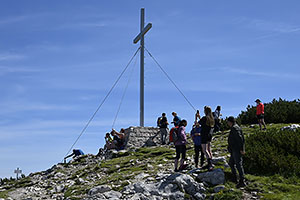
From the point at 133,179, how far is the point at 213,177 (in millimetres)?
3297

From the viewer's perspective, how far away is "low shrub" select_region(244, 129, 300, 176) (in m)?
13.7

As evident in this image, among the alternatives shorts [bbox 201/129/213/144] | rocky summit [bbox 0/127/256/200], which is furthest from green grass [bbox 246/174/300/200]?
shorts [bbox 201/129/213/144]

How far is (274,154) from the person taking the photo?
14461 mm

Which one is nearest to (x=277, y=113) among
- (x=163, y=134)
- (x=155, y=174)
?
(x=163, y=134)

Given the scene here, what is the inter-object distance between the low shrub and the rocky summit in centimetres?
113

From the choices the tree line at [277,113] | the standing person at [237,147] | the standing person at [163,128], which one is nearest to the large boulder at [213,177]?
the standing person at [237,147]

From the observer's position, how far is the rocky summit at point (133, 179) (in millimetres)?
12227

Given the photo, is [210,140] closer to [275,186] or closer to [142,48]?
[275,186]

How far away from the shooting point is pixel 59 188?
16766mm

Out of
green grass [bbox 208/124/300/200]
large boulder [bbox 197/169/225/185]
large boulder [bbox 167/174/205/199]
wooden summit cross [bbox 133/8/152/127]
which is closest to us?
green grass [bbox 208/124/300/200]

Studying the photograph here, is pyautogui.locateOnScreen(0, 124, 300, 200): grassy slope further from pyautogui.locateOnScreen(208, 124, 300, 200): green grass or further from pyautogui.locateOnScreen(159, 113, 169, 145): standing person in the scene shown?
pyautogui.locateOnScreen(159, 113, 169, 145): standing person

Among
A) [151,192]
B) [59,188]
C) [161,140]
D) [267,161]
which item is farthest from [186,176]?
[161,140]

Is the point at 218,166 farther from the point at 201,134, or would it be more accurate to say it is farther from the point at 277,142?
A: the point at 277,142

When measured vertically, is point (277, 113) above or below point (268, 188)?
above
